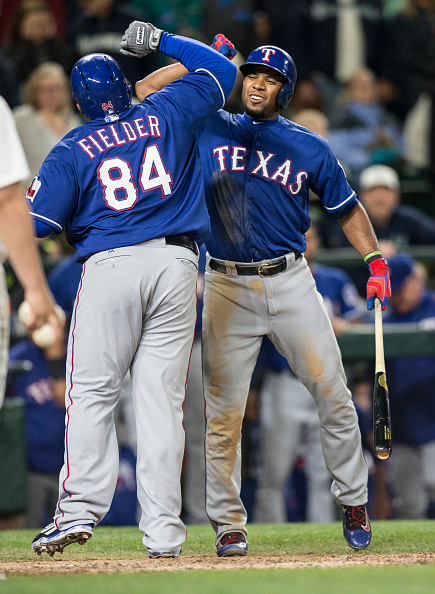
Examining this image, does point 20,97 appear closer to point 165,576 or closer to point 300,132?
point 300,132

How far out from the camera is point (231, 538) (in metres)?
4.34

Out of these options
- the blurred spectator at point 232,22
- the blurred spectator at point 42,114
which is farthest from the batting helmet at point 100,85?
the blurred spectator at point 232,22

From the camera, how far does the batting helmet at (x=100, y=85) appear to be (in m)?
4.12

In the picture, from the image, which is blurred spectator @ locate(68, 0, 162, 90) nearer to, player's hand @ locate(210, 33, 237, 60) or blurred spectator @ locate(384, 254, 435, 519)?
blurred spectator @ locate(384, 254, 435, 519)

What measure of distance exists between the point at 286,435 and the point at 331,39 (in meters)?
5.23

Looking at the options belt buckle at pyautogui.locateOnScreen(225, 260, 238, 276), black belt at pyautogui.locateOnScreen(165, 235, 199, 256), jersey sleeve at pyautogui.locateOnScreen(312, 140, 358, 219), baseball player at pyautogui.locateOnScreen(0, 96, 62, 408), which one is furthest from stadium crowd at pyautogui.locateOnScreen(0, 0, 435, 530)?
baseball player at pyautogui.locateOnScreen(0, 96, 62, 408)

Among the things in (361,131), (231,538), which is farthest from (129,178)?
(361,131)

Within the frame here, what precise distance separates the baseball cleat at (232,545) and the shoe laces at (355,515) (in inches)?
19.8

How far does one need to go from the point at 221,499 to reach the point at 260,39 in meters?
6.53

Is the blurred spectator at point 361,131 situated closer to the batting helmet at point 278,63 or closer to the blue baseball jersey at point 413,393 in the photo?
the blue baseball jersey at point 413,393

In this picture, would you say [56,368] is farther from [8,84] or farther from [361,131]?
[361,131]

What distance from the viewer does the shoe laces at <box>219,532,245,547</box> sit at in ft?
14.2

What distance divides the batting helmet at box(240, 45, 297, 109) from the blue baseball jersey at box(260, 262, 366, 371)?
239cm

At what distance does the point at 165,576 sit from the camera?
3.44 meters
